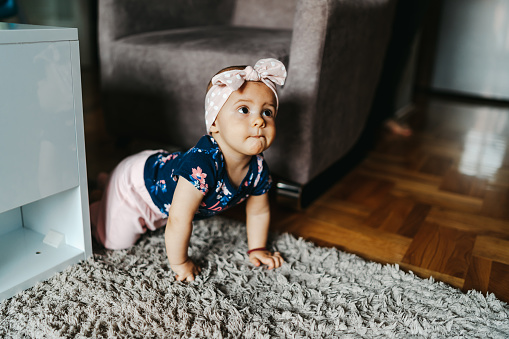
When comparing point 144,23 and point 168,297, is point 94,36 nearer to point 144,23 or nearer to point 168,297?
point 144,23

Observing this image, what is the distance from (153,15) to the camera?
1325 millimetres

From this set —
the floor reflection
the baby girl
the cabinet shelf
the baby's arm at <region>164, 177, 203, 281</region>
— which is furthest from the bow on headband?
the floor reflection

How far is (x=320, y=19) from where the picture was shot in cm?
92

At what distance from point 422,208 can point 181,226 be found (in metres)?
0.68

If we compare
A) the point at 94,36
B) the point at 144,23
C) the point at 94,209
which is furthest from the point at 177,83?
the point at 94,36

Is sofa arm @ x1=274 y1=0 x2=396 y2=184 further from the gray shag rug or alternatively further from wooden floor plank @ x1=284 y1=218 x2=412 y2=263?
the gray shag rug

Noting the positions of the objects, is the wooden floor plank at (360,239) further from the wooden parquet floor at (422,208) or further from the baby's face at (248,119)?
the baby's face at (248,119)

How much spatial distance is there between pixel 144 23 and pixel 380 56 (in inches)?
27.6

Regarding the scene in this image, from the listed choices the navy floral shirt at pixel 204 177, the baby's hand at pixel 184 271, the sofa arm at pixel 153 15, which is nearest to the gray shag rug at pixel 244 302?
the baby's hand at pixel 184 271

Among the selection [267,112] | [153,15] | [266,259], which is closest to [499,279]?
[266,259]

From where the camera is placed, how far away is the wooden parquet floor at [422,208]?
35.6 inches

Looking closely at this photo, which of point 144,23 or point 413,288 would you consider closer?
point 413,288

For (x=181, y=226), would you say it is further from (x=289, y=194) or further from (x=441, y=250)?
(x=441, y=250)

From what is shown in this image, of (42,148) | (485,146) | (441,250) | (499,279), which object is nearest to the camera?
(42,148)
